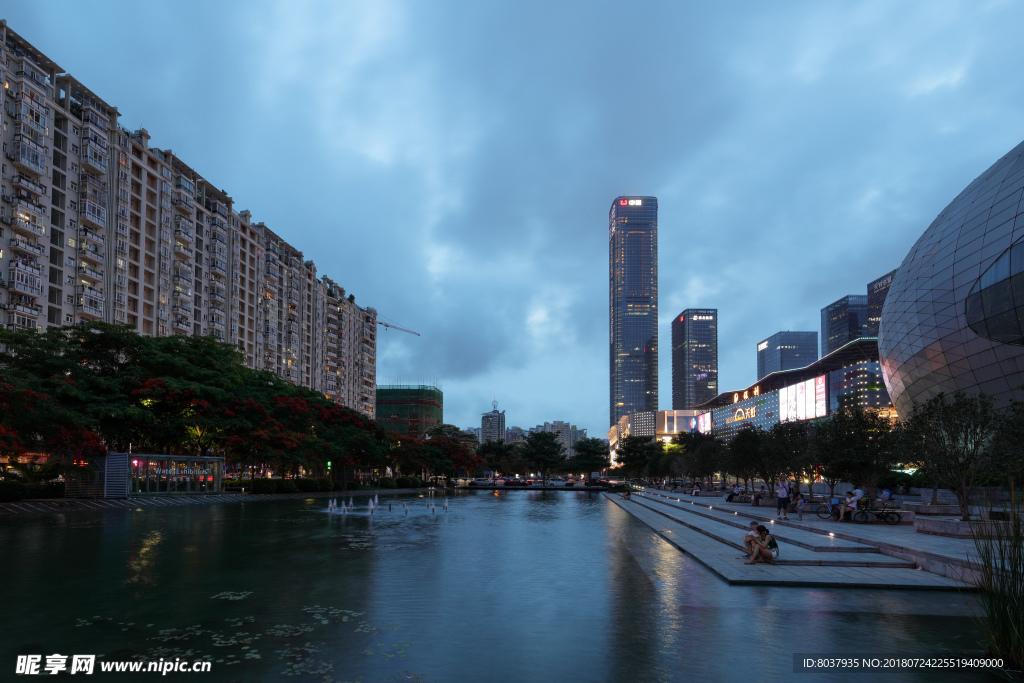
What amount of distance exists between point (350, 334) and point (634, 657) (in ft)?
481

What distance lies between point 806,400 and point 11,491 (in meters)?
154

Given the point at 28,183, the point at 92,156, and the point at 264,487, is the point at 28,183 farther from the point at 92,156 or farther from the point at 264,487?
the point at 264,487

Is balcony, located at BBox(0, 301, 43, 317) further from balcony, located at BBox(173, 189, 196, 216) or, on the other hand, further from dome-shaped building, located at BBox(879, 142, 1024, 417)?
dome-shaped building, located at BBox(879, 142, 1024, 417)

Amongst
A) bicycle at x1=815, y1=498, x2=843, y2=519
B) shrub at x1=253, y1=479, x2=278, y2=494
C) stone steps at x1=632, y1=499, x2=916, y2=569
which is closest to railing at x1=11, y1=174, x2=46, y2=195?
shrub at x1=253, y1=479, x2=278, y2=494

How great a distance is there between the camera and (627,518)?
34.5 meters

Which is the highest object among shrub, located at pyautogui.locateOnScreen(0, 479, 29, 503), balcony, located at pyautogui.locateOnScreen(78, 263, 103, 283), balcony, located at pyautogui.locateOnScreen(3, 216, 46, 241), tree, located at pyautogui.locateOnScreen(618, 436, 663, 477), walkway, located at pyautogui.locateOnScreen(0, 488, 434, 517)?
balcony, located at pyautogui.locateOnScreen(3, 216, 46, 241)

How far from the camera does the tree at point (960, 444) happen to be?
23.2 m

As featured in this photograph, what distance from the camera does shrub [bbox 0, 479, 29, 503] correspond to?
1438 inches

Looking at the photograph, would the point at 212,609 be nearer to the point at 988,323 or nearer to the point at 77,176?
the point at 988,323

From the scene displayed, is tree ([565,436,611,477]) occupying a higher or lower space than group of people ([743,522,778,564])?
lower

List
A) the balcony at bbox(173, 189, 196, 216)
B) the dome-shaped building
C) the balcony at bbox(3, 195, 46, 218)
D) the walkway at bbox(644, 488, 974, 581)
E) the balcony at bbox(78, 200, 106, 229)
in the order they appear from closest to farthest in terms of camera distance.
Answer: the walkway at bbox(644, 488, 974, 581)
the dome-shaped building
the balcony at bbox(3, 195, 46, 218)
the balcony at bbox(78, 200, 106, 229)
the balcony at bbox(173, 189, 196, 216)

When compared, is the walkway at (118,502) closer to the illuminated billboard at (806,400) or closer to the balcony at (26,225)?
the balcony at (26,225)

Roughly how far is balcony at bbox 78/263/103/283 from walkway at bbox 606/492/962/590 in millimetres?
71884

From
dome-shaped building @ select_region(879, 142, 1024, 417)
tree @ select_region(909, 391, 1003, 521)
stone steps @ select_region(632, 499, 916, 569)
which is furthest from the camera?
dome-shaped building @ select_region(879, 142, 1024, 417)
